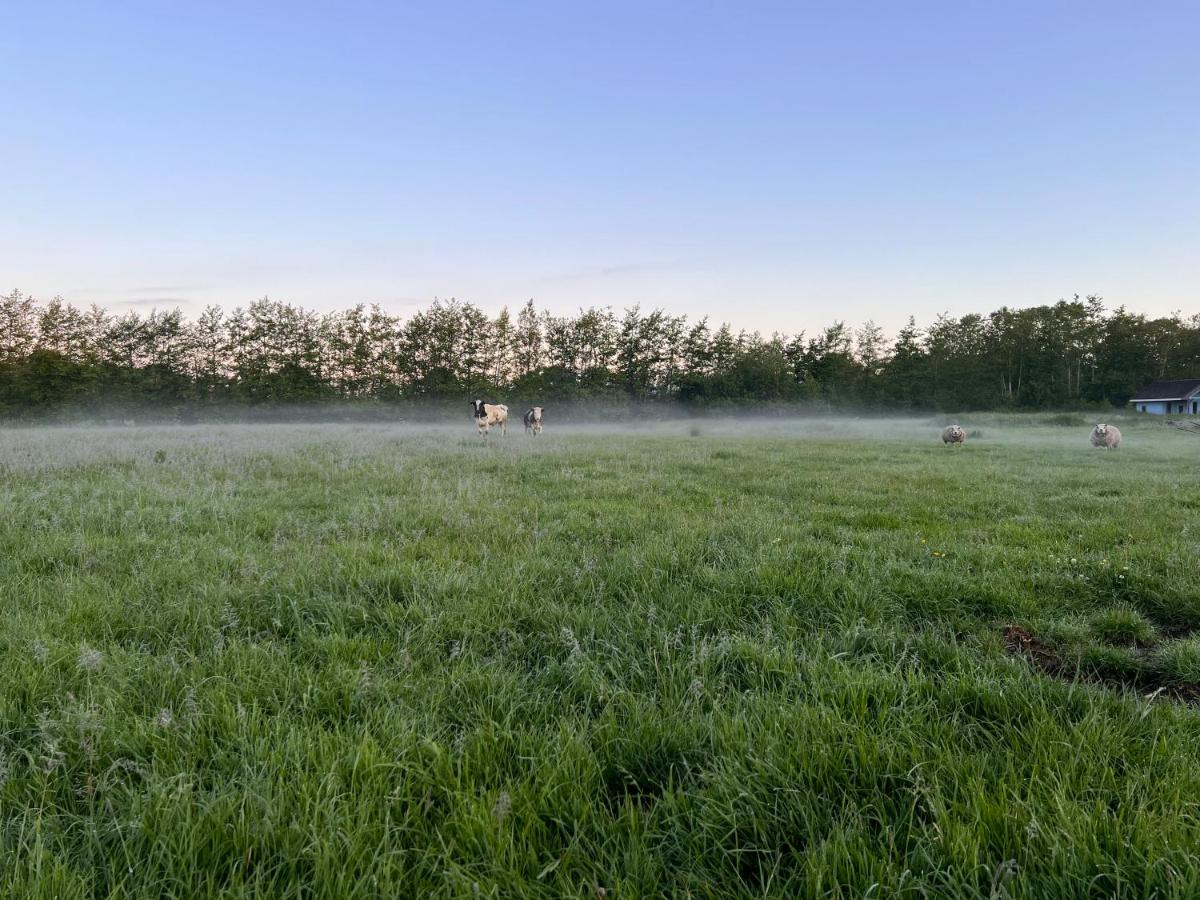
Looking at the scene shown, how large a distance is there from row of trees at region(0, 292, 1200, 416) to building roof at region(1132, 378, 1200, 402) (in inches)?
95.3

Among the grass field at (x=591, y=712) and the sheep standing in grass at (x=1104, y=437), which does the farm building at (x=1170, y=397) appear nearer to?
the sheep standing in grass at (x=1104, y=437)

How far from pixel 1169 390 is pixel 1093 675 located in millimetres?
97486

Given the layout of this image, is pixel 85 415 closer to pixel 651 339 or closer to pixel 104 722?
pixel 651 339

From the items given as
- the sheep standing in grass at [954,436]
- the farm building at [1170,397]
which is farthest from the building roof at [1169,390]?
the sheep standing in grass at [954,436]

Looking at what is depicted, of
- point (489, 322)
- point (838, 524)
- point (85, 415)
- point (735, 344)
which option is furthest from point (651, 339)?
point (838, 524)

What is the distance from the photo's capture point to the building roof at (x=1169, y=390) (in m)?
67.2

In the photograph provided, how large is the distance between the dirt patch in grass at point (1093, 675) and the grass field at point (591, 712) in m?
0.03

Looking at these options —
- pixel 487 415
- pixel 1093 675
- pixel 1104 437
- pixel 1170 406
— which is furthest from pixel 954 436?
pixel 1170 406

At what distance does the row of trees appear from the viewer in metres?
58.2

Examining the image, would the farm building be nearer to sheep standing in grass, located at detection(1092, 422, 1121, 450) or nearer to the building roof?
the building roof

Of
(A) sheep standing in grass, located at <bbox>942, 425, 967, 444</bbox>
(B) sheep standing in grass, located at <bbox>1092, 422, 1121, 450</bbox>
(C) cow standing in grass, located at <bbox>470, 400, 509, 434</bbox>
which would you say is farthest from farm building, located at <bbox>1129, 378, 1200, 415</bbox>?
(C) cow standing in grass, located at <bbox>470, 400, 509, 434</bbox>

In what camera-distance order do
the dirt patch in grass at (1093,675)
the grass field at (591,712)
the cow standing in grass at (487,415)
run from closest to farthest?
the grass field at (591,712)
the dirt patch in grass at (1093,675)
the cow standing in grass at (487,415)

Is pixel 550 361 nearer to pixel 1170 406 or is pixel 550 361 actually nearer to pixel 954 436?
pixel 954 436

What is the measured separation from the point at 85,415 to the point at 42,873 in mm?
70708
